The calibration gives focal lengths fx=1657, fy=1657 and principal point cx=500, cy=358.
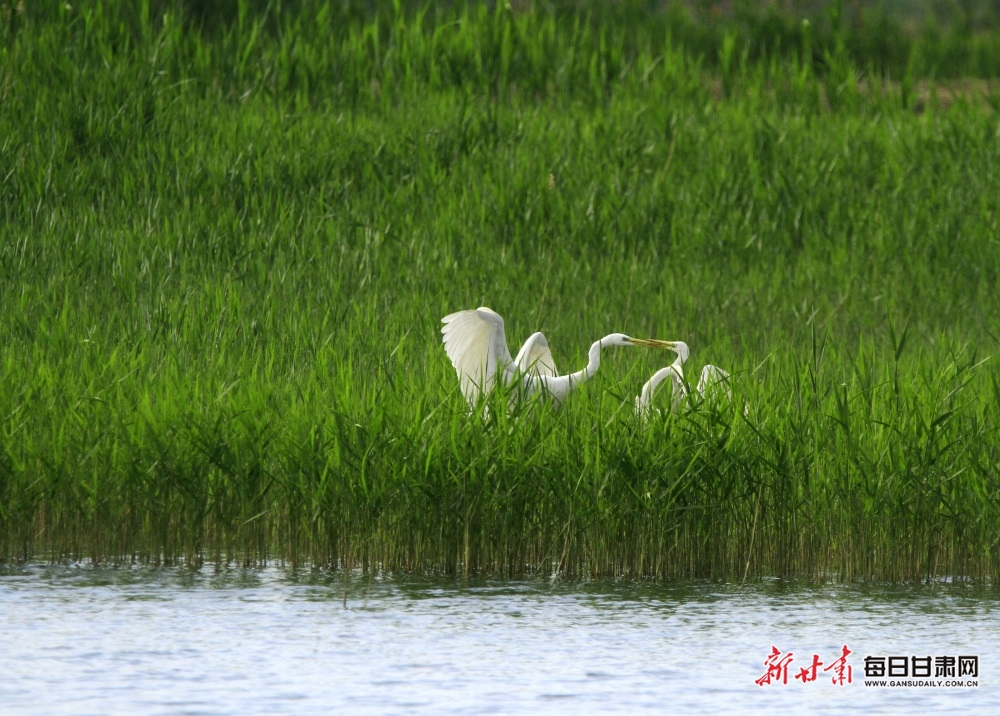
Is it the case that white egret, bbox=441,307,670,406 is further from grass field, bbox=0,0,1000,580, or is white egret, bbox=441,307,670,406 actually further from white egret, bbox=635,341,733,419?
white egret, bbox=635,341,733,419

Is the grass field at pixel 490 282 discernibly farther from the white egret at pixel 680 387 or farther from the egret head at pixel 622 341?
the egret head at pixel 622 341

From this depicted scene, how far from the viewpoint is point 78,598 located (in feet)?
21.5

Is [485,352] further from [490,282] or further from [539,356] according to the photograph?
[490,282]

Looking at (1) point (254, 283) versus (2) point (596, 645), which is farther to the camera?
(1) point (254, 283)

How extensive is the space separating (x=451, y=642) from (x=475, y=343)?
2684 millimetres

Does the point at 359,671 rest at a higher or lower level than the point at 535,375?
lower

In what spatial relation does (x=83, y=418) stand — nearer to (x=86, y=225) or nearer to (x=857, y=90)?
(x=86, y=225)

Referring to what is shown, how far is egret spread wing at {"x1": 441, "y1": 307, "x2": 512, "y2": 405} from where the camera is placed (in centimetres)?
830

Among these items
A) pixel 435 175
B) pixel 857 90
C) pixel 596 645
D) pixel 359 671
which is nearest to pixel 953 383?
pixel 596 645

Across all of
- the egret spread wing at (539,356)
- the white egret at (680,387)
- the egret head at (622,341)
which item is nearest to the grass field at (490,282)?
the white egret at (680,387)

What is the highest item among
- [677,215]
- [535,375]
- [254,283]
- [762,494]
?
[677,215]

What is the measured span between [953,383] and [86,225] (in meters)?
7.07

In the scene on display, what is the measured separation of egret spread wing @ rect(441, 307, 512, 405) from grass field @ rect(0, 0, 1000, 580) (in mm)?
188

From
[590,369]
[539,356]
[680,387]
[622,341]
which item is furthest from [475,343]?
[680,387]
